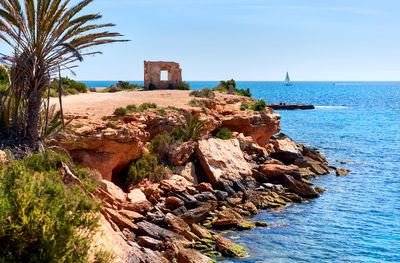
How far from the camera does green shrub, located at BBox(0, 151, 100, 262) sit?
7715mm

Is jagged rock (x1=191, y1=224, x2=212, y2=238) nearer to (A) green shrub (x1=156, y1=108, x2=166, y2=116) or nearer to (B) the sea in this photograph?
(B) the sea

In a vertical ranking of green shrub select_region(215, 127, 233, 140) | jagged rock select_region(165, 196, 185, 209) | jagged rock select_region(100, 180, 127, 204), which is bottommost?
jagged rock select_region(165, 196, 185, 209)

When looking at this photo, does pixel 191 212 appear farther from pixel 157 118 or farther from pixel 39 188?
pixel 39 188

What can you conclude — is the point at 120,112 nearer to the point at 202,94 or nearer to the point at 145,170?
the point at 145,170

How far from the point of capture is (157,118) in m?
21.9

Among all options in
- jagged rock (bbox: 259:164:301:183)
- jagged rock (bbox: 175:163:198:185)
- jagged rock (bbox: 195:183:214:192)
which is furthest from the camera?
jagged rock (bbox: 259:164:301:183)

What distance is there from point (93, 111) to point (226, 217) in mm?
9102

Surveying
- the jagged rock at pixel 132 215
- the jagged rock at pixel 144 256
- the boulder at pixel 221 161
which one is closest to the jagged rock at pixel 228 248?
the jagged rock at pixel 144 256

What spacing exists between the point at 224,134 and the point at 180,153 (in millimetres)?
5598

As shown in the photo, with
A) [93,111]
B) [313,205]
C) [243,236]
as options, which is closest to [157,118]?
[93,111]

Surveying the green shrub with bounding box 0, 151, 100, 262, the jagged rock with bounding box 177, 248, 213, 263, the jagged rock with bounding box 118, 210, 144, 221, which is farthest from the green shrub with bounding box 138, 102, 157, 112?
the green shrub with bounding box 0, 151, 100, 262

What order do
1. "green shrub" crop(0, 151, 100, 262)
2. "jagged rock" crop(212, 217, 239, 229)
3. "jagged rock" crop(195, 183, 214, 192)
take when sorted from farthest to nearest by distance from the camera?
"jagged rock" crop(195, 183, 214, 192), "jagged rock" crop(212, 217, 239, 229), "green shrub" crop(0, 151, 100, 262)

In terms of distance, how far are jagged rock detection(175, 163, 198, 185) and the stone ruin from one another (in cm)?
1554

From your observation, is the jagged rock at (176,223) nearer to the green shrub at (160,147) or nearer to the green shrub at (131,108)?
the green shrub at (160,147)
